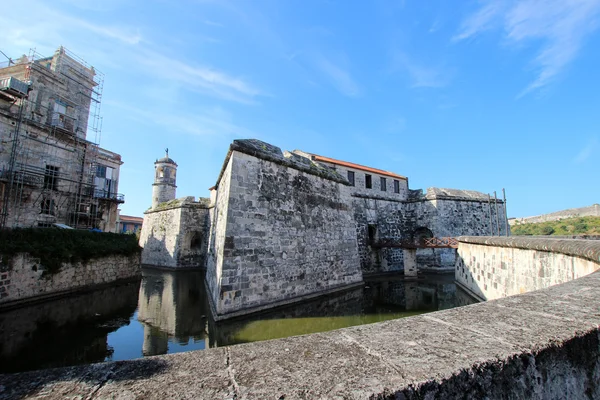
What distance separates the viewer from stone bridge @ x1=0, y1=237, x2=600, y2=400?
94 centimetres

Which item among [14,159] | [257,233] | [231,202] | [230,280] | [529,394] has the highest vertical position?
[14,159]

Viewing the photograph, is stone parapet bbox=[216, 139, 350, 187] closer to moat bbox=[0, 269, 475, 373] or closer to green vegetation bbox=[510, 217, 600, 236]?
moat bbox=[0, 269, 475, 373]

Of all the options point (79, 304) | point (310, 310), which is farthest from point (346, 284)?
point (79, 304)

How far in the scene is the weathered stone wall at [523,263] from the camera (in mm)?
4125

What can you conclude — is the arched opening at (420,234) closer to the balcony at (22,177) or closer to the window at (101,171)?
the balcony at (22,177)

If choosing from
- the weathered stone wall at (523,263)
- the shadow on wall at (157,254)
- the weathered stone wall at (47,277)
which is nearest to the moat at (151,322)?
the weathered stone wall at (47,277)

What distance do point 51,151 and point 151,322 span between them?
1443 centimetres

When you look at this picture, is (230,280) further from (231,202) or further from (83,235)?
(83,235)

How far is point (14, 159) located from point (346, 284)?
17311 mm

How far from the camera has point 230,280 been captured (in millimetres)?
7445

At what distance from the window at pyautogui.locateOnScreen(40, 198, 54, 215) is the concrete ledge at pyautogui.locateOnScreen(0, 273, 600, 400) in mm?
18860

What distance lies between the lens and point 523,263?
626 centimetres

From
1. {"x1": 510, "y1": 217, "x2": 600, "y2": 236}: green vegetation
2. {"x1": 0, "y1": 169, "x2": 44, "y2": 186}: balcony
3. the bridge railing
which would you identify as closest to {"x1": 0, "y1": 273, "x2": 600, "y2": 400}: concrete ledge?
the bridge railing

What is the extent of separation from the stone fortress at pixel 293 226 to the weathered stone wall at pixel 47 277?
167 inches
